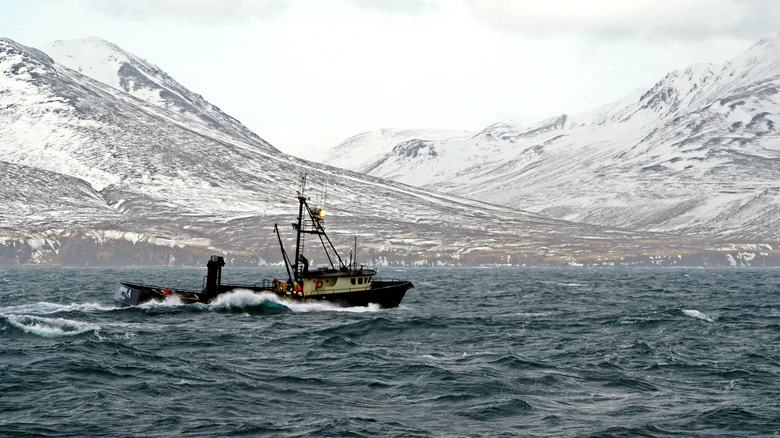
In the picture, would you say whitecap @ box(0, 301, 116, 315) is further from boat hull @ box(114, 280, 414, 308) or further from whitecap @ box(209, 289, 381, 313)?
whitecap @ box(209, 289, 381, 313)

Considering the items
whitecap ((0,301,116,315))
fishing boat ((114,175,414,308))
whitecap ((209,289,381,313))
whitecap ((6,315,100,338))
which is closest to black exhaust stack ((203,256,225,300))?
fishing boat ((114,175,414,308))

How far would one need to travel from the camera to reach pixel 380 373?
47.4m

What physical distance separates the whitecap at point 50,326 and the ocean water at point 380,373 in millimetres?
227

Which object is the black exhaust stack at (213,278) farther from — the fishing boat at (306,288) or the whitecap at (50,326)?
the whitecap at (50,326)

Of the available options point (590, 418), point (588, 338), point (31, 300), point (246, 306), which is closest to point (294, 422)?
point (590, 418)

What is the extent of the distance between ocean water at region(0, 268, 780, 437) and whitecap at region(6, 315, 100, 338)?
227 mm

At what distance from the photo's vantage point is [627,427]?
35281 millimetres

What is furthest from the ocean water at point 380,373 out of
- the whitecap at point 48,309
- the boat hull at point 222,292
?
the boat hull at point 222,292

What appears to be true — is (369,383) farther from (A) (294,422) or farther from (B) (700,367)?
(B) (700,367)

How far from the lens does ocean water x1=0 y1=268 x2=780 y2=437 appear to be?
3559 centimetres

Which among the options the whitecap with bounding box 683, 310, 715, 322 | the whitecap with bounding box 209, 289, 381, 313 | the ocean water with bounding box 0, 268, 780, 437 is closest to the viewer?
the ocean water with bounding box 0, 268, 780, 437

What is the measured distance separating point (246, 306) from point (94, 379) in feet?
128

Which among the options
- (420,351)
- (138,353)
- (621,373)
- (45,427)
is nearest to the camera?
(45,427)

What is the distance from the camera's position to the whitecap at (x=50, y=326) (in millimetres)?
62750
